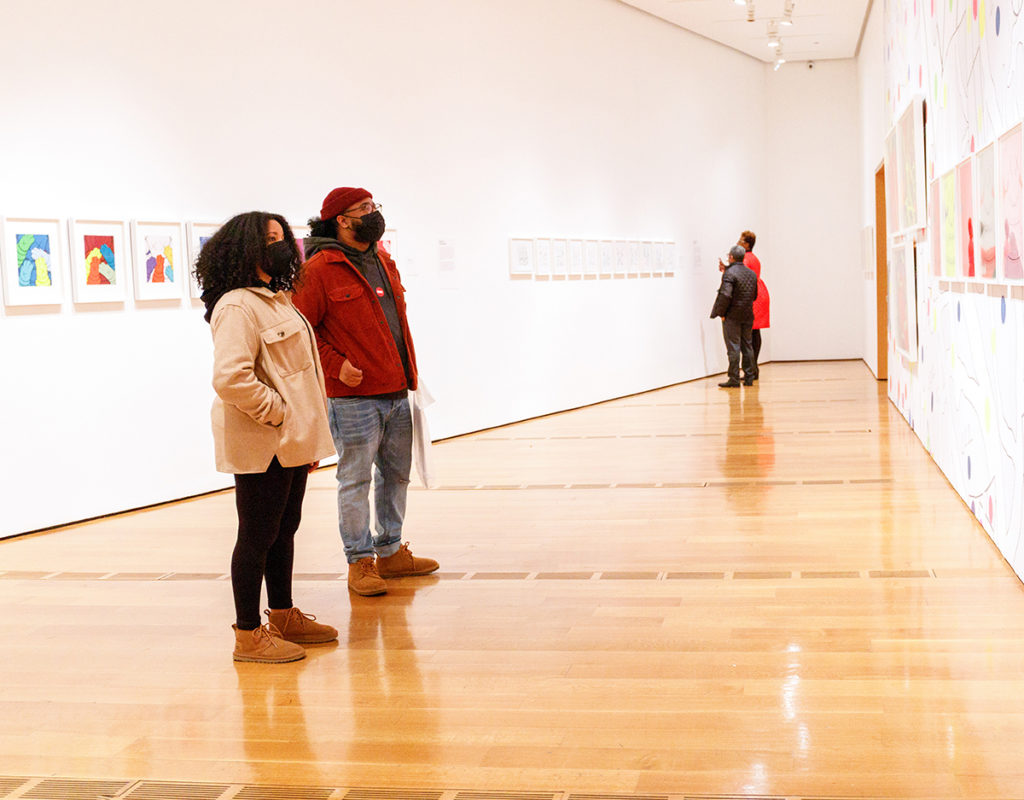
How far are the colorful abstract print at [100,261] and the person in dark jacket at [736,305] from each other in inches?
337

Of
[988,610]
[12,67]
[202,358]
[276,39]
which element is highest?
[276,39]

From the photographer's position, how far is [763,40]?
17062mm

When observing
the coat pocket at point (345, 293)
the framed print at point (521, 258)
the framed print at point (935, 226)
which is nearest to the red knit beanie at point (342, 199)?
the coat pocket at point (345, 293)

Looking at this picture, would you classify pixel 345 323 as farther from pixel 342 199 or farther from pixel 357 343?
pixel 342 199

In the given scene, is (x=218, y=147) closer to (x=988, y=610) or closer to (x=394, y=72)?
(x=394, y=72)

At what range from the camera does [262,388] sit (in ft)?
13.3

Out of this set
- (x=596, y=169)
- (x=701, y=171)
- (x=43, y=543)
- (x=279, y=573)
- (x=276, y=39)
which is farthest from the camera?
(x=701, y=171)

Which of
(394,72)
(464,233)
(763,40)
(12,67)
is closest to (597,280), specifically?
(464,233)

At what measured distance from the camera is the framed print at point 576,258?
13.0 meters

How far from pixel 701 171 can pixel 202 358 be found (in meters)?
9.82

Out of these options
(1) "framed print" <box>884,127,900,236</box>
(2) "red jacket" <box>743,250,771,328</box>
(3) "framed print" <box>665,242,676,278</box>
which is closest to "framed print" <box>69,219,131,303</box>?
(1) "framed print" <box>884,127,900,236</box>

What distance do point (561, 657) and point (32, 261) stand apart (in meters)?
4.62

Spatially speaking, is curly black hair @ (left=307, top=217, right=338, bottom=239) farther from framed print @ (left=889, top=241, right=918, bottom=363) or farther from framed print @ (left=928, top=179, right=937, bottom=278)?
framed print @ (left=889, top=241, right=918, bottom=363)

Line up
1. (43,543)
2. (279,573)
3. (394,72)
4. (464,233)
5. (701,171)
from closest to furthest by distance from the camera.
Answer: (279,573), (43,543), (394,72), (464,233), (701,171)
